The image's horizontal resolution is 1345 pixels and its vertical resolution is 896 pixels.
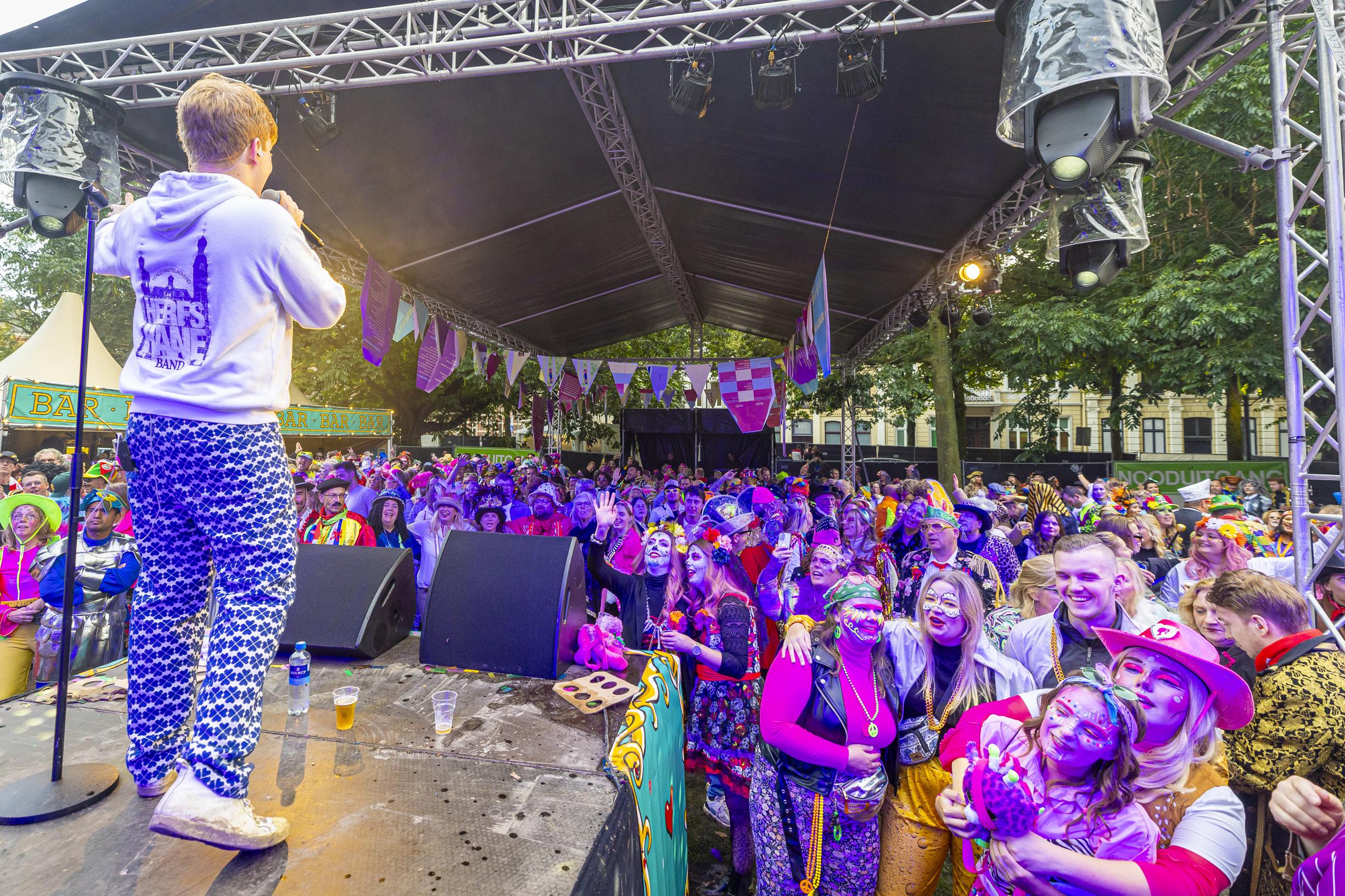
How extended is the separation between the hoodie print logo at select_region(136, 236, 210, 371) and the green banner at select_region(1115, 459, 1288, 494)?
14.1 metres

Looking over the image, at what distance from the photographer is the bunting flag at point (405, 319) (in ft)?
28.1

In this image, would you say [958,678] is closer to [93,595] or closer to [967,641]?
[967,641]

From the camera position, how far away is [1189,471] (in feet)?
37.3

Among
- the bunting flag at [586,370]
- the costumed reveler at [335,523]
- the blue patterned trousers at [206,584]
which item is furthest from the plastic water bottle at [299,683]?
the bunting flag at [586,370]

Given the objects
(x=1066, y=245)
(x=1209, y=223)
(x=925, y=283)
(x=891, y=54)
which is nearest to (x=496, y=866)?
(x=1066, y=245)

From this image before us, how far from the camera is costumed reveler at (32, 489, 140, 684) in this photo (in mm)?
3402

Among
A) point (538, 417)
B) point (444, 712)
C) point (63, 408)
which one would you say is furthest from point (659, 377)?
point (444, 712)

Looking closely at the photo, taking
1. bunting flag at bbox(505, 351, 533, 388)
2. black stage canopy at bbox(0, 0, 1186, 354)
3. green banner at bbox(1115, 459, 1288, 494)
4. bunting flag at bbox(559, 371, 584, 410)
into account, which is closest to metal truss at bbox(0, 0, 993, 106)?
black stage canopy at bbox(0, 0, 1186, 354)

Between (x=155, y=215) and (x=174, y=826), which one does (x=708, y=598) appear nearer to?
(x=174, y=826)

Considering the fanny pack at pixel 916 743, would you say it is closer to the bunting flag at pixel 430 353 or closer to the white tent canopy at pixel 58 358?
the bunting flag at pixel 430 353

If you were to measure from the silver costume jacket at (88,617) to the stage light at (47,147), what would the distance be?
86.4 inches

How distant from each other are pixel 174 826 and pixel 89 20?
5.70 meters

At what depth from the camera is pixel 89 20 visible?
13.8 feet

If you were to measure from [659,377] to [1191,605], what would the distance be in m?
11.1
